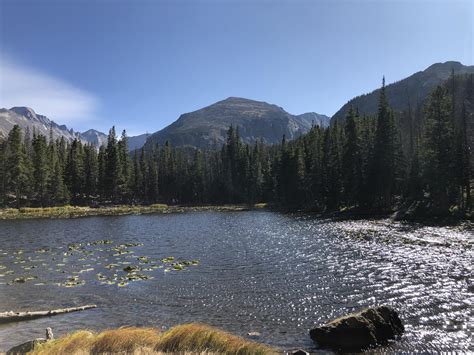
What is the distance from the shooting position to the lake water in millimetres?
17516

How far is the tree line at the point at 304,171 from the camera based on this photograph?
220 feet

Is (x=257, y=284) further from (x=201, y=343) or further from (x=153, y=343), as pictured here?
(x=153, y=343)

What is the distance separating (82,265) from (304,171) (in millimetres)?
82669

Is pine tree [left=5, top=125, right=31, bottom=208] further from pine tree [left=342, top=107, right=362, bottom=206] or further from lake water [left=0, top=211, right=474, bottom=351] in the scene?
pine tree [left=342, top=107, right=362, bottom=206]

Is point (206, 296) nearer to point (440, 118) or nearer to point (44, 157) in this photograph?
point (440, 118)

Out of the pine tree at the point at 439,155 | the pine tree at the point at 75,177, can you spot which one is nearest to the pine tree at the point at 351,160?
the pine tree at the point at 439,155

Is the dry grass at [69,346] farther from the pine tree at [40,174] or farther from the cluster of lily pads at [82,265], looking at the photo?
the pine tree at [40,174]

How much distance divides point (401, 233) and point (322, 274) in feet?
83.1

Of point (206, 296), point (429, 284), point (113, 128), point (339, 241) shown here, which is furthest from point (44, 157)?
point (429, 284)

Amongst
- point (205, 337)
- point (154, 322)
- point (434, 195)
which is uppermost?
point (434, 195)

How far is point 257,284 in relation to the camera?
25078 millimetres

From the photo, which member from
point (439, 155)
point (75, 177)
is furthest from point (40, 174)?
point (439, 155)

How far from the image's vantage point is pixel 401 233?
4769cm

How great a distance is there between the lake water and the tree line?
27838mm
